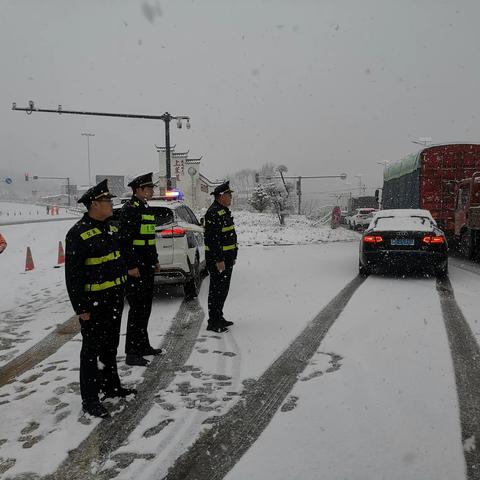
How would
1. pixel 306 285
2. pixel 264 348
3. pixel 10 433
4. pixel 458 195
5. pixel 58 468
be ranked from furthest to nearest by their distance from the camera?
pixel 458 195 → pixel 306 285 → pixel 264 348 → pixel 10 433 → pixel 58 468

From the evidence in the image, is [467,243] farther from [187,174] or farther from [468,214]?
[187,174]

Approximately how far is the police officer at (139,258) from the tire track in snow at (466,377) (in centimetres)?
306

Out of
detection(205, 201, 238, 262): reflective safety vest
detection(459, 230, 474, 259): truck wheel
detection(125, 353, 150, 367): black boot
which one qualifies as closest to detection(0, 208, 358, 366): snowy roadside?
detection(125, 353, 150, 367): black boot

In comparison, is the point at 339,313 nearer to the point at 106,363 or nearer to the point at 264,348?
the point at 264,348

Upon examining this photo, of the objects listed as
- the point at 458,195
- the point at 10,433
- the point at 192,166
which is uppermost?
the point at 192,166

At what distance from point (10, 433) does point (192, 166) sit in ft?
184

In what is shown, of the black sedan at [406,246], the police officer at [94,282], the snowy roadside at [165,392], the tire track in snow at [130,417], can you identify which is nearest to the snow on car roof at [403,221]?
the black sedan at [406,246]

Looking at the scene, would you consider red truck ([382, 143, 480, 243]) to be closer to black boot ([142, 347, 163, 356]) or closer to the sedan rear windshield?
the sedan rear windshield

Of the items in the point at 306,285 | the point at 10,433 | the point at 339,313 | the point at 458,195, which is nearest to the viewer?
the point at 10,433

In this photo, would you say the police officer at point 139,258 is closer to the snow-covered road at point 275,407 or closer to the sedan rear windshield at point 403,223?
the snow-covered road at point 275,407

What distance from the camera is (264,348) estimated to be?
17.8 feet

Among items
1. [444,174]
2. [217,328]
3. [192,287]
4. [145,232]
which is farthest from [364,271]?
[444,174]

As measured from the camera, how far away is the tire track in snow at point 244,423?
302 cm

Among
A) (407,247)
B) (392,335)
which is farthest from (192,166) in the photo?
(392,335)
